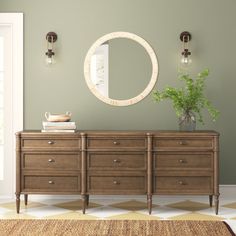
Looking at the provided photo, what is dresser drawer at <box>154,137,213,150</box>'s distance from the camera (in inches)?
213

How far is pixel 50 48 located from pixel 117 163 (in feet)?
4.82

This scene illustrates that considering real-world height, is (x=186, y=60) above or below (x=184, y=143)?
above

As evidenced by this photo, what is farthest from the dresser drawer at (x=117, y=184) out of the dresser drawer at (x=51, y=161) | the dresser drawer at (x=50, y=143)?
the dresser drawer at (x=50, y=143)

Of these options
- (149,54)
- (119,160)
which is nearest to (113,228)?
(119,160)

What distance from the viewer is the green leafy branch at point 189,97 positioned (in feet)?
18.6

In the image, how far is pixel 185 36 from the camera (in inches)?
236

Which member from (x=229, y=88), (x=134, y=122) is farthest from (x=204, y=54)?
(x=134, y=122)

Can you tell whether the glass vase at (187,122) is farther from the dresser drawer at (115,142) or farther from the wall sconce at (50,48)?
the wall sconce at (50,48)

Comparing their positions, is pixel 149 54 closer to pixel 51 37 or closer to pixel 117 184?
pixel 51 37

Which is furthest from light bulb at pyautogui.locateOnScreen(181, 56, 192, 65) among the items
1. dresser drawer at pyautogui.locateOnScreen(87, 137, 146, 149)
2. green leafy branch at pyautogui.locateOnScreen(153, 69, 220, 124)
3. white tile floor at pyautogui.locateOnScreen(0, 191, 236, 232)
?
white tile floor at pyautogui.locateOnScreen(0, 191, 236, 232)

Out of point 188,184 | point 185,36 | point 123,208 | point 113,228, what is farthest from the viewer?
point 185,36

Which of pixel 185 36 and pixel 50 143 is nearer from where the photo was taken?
pixel 50 143

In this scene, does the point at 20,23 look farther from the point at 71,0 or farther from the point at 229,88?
the point at 229,88

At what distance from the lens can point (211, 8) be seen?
602cm
